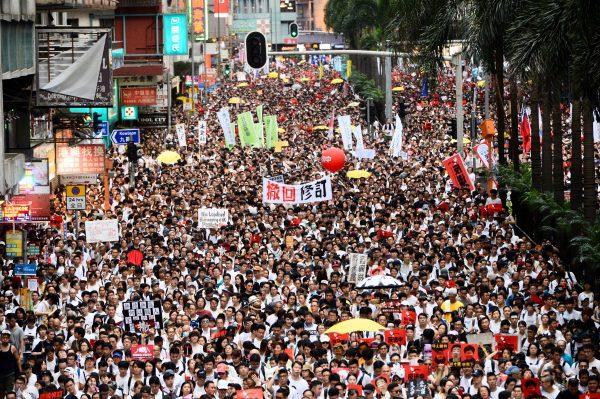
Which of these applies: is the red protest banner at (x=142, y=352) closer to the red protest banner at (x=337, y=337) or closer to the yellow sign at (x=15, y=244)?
the red protest banner at (x=337, y=337)

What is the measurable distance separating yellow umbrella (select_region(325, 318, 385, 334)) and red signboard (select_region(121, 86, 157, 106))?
111 ft

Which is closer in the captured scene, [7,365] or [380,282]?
[7,365]

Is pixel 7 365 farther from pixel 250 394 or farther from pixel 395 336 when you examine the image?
pixel 395 336

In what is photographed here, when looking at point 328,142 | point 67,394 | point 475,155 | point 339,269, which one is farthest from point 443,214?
point 328,142

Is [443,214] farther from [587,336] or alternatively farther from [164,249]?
[587,336]

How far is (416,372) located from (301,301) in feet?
16.3

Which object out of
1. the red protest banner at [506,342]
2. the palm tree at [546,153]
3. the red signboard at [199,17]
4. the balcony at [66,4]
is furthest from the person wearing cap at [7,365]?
the red signboard at [199,17]

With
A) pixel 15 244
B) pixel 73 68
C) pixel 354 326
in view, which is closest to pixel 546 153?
pixel 73 68

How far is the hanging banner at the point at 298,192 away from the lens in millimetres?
30500

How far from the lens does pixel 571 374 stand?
17391 mm

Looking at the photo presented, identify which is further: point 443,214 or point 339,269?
point 443,214

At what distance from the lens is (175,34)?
5791 cm

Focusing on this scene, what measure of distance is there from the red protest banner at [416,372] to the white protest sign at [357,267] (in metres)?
6.88

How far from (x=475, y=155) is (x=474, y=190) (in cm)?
585
